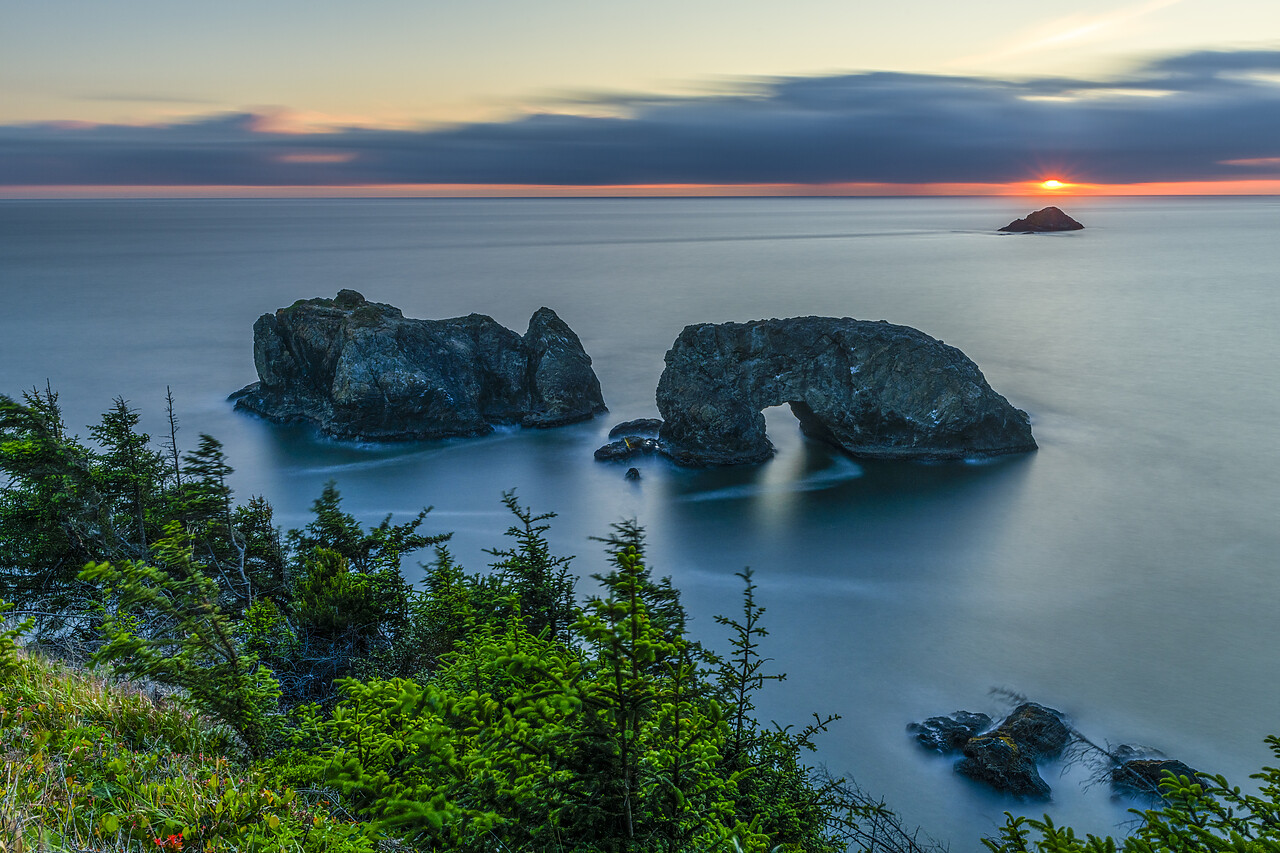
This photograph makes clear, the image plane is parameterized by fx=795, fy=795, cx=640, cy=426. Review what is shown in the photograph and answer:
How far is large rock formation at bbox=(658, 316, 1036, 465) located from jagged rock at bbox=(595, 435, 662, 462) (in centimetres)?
64

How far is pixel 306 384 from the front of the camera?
42.9 metres

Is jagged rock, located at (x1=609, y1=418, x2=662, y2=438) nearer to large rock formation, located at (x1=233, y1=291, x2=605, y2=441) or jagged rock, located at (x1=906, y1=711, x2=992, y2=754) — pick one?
large rock formation, located at (x1=233, y1=291, x2=605, y2=441)

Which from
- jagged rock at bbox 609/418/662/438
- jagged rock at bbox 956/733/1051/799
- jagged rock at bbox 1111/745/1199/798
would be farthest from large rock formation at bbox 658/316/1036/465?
jagged rock at bbox 1111/745/1199/798

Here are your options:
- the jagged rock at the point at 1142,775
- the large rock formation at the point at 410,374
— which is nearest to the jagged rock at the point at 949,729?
the jagged rock at the point at 1142,775

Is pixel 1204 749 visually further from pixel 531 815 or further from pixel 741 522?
pixel 531 815

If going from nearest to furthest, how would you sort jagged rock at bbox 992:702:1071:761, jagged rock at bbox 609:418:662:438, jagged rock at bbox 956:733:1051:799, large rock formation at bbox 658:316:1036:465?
1. jagged rock at bbox 956:733:1051:799
2. jagged rock at bbox 992:702:1071:761
3. large rock formation at bbox 658:316:1036:465
4. jagged rock at bbox 609:418:662:438

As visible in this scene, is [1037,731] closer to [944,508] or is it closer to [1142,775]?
Result: [1142,775]

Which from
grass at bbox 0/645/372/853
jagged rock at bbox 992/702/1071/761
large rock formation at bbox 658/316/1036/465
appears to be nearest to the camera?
grass at bbox 0/645/372/853

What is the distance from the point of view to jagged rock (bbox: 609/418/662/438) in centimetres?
3909

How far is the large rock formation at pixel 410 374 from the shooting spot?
129 ft

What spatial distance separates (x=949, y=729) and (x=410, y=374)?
97.8 ft

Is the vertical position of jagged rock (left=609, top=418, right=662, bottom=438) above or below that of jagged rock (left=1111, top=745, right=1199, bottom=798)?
above

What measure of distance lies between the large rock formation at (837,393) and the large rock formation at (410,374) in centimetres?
818

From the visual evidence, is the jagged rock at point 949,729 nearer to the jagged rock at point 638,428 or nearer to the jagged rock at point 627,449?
the jagged rock at point 627,449
